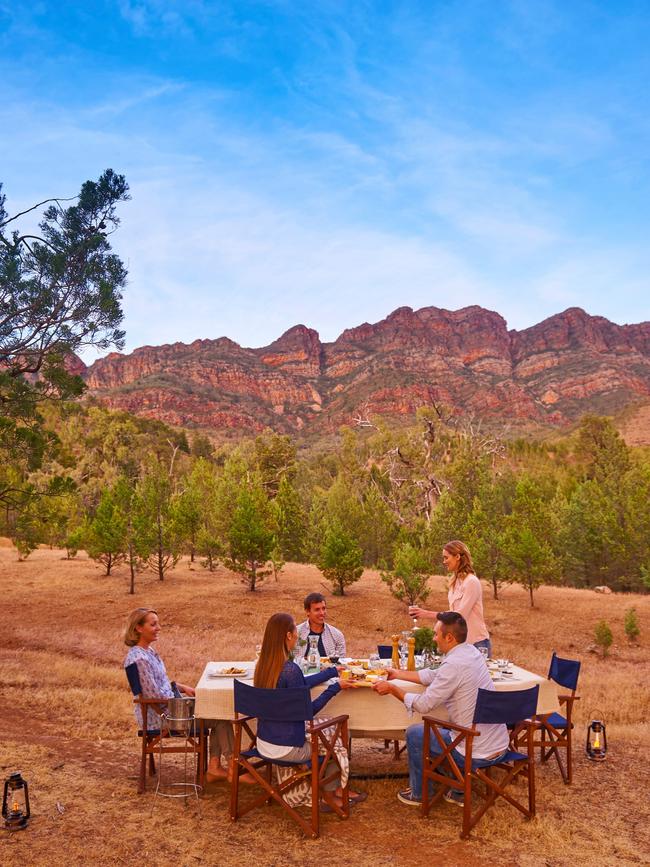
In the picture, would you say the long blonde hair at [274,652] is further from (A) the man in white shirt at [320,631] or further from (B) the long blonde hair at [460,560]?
(B) the long blonde hair at [460,560]

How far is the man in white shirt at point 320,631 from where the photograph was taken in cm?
601

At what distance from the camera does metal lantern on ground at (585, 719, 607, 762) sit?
19.2ft

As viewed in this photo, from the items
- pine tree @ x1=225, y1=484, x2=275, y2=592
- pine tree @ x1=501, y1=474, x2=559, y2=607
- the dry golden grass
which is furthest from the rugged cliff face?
the dry golden grass

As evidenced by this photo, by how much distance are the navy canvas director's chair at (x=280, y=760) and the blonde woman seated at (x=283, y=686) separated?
0.21 ft

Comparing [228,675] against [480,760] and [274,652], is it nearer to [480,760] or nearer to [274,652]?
[274,652]

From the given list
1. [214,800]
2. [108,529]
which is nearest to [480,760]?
[214,800]

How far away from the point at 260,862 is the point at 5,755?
306 centimetres

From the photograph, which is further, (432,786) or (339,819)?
(432,786)

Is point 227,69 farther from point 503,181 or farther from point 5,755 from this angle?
point 5,755

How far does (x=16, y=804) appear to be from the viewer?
13.8 ft

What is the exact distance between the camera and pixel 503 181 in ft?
64.3

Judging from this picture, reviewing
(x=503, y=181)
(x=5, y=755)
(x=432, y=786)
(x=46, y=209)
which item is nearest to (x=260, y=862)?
(x=432, y=786)

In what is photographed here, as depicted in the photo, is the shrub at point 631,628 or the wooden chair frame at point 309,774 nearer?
the wooden chair frame at point 309,774

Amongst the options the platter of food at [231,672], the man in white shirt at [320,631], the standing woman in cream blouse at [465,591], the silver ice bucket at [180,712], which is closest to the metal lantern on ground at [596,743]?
the standing woman in cream blouse at [465,591]
